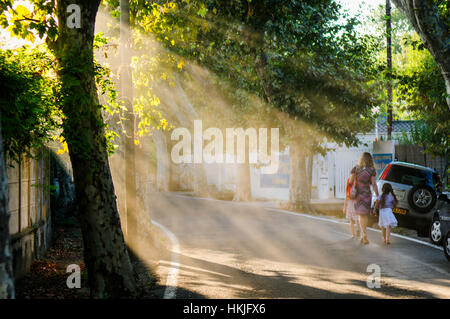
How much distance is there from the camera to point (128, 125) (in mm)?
10305

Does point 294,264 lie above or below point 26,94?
below

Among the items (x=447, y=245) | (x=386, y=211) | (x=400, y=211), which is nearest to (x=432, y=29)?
(x=386, y=211)

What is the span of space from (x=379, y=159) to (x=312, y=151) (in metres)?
4.34

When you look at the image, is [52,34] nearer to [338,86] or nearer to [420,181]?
[420,181]

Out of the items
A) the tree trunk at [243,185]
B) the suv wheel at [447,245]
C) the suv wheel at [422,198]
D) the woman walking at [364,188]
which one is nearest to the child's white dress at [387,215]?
the woman walking at [364,188]

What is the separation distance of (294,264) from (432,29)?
6078 millimetres

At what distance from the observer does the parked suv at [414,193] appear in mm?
13719

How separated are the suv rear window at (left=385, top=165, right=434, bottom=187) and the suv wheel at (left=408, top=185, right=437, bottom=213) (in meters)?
0.58

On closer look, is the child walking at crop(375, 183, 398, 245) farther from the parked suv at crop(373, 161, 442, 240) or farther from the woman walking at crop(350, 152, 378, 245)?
→ the parked suv at crop(373, 161, 442, 240)

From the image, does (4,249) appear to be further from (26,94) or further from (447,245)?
(447,245)

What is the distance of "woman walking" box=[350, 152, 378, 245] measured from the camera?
11.3 metres

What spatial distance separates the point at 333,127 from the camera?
1941 cm

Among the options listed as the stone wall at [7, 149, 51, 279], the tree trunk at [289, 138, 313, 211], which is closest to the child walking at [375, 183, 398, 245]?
the stone wall at [7, 149, 51, 279]
